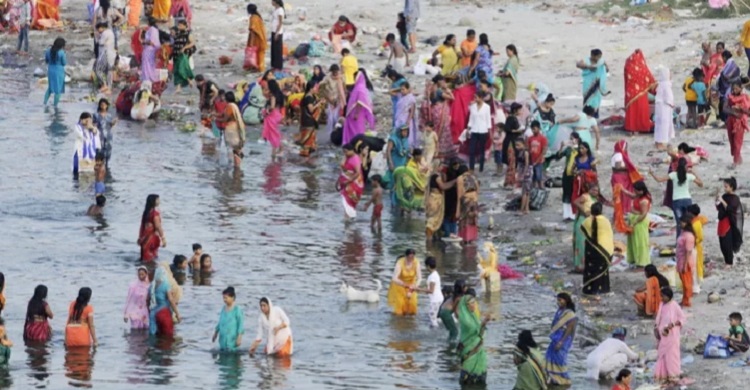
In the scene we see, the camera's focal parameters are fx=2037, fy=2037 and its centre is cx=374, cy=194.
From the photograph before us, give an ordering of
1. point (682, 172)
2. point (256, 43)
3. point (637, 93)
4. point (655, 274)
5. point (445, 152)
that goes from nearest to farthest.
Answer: point (655, 274) < point (682, 172) < point (445, 152) < point (637, 93) < point (256, 43)

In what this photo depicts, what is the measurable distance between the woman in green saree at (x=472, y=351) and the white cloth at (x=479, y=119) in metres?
8.80

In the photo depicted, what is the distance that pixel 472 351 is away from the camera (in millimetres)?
19969

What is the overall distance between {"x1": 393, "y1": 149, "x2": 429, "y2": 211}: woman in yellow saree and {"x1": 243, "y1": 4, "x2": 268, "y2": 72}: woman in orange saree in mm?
9540

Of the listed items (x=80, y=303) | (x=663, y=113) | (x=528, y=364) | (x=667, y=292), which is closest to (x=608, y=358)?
(x=667, y=292)

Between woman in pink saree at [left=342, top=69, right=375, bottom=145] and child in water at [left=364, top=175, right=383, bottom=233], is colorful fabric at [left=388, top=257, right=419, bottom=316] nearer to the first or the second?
child in water at [left=364, top=175, right=383, bottom=233]

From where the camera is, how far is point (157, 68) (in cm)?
3519

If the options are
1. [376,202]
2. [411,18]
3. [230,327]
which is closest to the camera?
[230,327]

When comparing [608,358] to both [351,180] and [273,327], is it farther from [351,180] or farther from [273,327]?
[351,180]

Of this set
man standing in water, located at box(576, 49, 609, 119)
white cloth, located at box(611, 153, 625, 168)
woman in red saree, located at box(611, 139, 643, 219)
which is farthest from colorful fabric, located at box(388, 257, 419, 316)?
man standing in water, located at box(576, 49, 609, 119)

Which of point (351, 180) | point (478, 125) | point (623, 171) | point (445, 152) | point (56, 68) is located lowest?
point (351, 180)

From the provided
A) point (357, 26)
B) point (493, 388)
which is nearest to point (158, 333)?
point (493, 388)

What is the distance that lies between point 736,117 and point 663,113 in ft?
5.77

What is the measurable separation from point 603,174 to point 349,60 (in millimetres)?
6127

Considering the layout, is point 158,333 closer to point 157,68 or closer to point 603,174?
point 603,174
